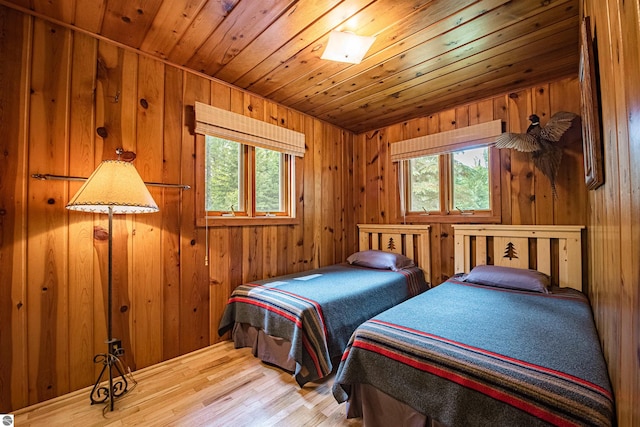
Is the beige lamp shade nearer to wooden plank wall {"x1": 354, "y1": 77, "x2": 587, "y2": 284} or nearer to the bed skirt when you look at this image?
the bed skirt

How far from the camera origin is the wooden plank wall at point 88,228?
1.51m

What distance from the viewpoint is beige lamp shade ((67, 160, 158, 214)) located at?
1389 millimetres

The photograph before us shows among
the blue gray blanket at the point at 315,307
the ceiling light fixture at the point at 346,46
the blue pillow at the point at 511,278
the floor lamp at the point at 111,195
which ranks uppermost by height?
the ceiling light fixture at the point at 346,46

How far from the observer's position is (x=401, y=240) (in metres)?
3.20

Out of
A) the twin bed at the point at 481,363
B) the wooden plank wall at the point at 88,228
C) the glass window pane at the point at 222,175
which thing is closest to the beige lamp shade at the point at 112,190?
the wooden plank wall at the point at 88,228

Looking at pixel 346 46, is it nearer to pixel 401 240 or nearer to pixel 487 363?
pixel 487 363

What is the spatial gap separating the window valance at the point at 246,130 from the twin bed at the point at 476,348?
1327 millimetres

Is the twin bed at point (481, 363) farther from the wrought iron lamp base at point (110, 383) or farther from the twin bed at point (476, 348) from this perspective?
the wrought iron lamp base at point (110, 383)

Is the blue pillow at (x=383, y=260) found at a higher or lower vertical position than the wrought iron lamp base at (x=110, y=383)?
higher

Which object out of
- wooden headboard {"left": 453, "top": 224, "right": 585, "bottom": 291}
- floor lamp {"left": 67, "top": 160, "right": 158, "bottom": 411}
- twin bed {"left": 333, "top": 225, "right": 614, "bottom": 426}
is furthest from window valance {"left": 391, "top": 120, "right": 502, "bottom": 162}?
floor lamp {"left": 67, "top": 160, "right": 158, "bottom": 411}

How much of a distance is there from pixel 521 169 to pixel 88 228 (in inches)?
135

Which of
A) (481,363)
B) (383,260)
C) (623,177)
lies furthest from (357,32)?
(383,260)

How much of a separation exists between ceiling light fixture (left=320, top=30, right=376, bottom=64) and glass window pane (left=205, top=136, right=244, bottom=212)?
1163mm

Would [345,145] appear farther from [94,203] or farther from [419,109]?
[94,203]
